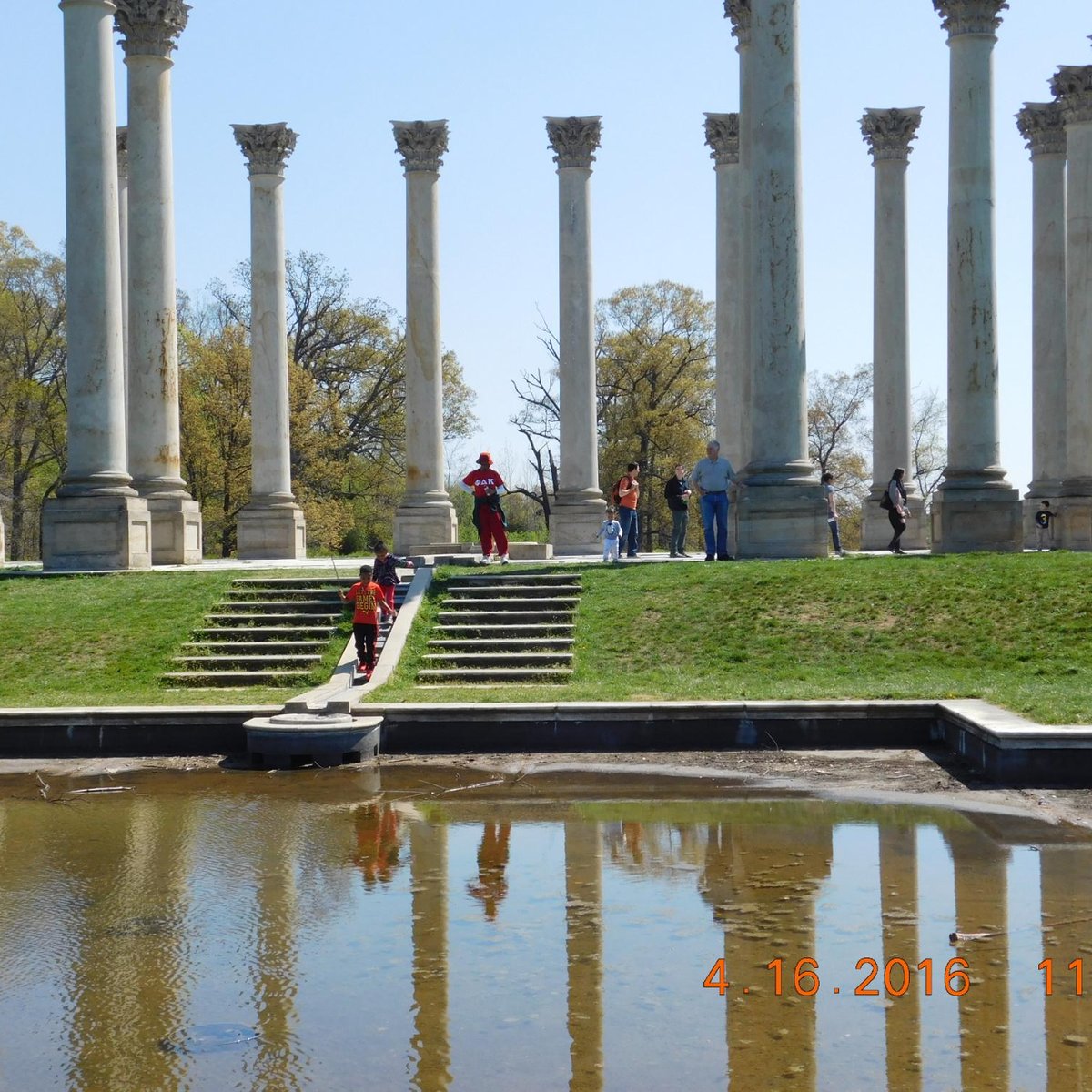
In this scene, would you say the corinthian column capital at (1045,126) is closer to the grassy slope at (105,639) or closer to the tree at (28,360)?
the grassy slope at (105,639)

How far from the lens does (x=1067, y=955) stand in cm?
1223

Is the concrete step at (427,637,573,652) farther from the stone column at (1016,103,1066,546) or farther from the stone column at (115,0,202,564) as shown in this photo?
the stone column at (1016,103,1066,546)

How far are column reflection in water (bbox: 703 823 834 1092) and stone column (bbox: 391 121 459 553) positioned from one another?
3924 cm

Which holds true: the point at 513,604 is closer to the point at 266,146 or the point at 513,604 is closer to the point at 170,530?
the point at 170,530

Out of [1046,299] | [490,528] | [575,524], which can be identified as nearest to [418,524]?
[575,524]

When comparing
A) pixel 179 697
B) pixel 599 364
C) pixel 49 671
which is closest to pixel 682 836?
pixel 179 697

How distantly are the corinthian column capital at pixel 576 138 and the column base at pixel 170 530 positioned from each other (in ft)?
63.0

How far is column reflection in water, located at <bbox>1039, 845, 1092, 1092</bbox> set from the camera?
9.84 metres

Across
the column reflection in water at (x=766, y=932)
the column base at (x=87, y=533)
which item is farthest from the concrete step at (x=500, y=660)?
the column base at (x=87, y=533)

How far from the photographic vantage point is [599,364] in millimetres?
100250

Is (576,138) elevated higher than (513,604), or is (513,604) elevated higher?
(576,138)

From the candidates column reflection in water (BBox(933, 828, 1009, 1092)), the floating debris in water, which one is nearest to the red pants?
column reflection in water (BBox(933, 828, 1009, 1092))

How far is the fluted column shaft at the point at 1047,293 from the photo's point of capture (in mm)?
58094

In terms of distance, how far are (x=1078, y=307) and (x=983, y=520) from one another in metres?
15.7
